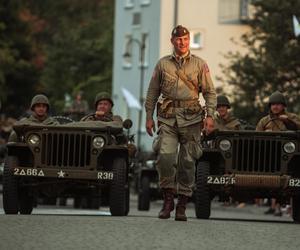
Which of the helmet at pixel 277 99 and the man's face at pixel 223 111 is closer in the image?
the helmet at pixel 277 99

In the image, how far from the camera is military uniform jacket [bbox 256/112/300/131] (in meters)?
19.3

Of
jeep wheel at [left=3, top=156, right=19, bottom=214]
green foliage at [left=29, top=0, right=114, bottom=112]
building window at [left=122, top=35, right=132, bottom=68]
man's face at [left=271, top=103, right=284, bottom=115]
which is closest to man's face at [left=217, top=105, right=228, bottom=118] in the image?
man's face at [left=271, top=103, right=284, bottom=115]

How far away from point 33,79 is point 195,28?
903 centimetres

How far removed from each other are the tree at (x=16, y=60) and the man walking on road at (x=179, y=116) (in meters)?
46.7

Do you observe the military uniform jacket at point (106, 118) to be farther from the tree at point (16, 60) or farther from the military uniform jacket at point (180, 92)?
the tree at point (16, 60)

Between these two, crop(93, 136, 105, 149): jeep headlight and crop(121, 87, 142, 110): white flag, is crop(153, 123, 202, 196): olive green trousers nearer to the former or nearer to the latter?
crop(93, 136, 105, 149): jeep headlight

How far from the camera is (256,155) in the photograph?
62.0ft

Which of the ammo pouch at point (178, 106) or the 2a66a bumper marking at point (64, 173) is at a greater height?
the ammo pouch at point (178, 106)

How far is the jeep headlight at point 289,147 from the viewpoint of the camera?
18.7 metres

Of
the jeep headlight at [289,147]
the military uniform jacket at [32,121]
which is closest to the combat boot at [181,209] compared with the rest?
the jeep headlight at [289,147]

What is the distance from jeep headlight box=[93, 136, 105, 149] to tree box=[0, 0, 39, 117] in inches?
1747

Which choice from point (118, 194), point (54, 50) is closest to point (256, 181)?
point (118, 194)

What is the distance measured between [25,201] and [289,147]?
139 inches

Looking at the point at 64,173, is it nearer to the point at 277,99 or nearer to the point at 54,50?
the point at 277,99
